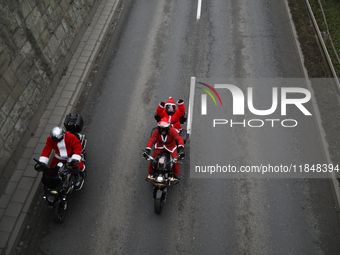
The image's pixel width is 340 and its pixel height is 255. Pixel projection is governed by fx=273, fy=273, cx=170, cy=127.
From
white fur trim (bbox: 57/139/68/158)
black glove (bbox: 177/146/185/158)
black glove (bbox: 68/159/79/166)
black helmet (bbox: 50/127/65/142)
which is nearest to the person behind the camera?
black helmet (bbox: 50/127/65/142)

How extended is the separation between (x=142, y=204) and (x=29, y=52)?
6141 mm

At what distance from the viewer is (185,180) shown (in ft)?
27.1

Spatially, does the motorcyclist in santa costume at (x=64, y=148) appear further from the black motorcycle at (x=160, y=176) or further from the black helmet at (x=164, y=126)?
the black helmet at (x=164, y=126)

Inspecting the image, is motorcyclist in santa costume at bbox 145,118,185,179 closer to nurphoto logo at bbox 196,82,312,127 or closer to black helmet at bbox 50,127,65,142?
A: black helmet at bbox 50,127,65,142

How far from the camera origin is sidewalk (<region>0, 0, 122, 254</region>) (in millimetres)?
7434

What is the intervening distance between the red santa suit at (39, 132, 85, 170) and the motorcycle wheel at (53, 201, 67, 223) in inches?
45.6

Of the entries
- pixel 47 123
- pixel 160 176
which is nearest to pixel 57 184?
pixel 160 176

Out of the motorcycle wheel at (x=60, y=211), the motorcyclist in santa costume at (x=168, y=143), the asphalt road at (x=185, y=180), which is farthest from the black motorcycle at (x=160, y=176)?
the motorcycle wheel at (x=60, y=211)

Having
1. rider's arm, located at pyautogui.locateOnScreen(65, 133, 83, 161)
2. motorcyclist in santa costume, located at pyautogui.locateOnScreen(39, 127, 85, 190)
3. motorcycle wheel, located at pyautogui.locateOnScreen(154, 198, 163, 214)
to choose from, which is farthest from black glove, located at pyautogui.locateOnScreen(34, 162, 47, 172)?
motorcycle wheel, located at pyautogui.locateOnScreen(154, 198, 163, 214)

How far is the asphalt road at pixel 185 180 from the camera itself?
283 inches

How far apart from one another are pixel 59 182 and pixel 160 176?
→ 2.50 metres

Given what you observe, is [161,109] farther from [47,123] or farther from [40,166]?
[47,123]

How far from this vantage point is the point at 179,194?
8008mm

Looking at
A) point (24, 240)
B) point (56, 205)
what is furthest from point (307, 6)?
point (24, 240)
